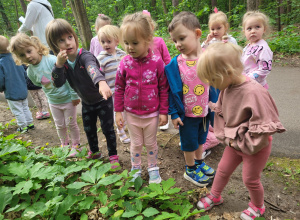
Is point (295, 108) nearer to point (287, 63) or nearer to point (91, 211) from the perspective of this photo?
point (287, 63)

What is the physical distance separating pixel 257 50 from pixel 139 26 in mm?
1661

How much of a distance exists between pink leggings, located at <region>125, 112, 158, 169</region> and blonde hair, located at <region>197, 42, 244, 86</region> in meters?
0.88

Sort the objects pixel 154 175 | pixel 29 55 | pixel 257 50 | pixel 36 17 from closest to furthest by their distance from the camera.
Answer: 1. pixel 154 175
2. pixel 257 50
3. pixel 29 55
4. pixel 36 17

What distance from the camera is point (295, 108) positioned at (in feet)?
12.3

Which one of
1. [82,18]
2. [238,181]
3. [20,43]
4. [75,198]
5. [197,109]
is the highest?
[82,18]

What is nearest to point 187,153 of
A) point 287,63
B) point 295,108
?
point 295,108

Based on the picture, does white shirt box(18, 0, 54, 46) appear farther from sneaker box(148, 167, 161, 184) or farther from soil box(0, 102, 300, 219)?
sneaker box(148, 167, 161, 184)

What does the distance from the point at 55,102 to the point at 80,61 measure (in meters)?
0.96

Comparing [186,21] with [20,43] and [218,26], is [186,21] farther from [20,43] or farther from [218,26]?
[20,43]

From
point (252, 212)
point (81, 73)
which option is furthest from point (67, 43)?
point (252, 212)

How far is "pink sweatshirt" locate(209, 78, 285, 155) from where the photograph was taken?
1491mm

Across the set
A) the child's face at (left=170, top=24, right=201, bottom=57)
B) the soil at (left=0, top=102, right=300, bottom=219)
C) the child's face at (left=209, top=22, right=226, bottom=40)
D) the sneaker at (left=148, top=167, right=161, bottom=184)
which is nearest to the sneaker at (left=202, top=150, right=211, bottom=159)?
the soil at (left=0, top=102, right=300, bottom=219)

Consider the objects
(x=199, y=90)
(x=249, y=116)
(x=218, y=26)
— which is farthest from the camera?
(x=218, y=26)

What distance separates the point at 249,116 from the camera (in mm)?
1609
